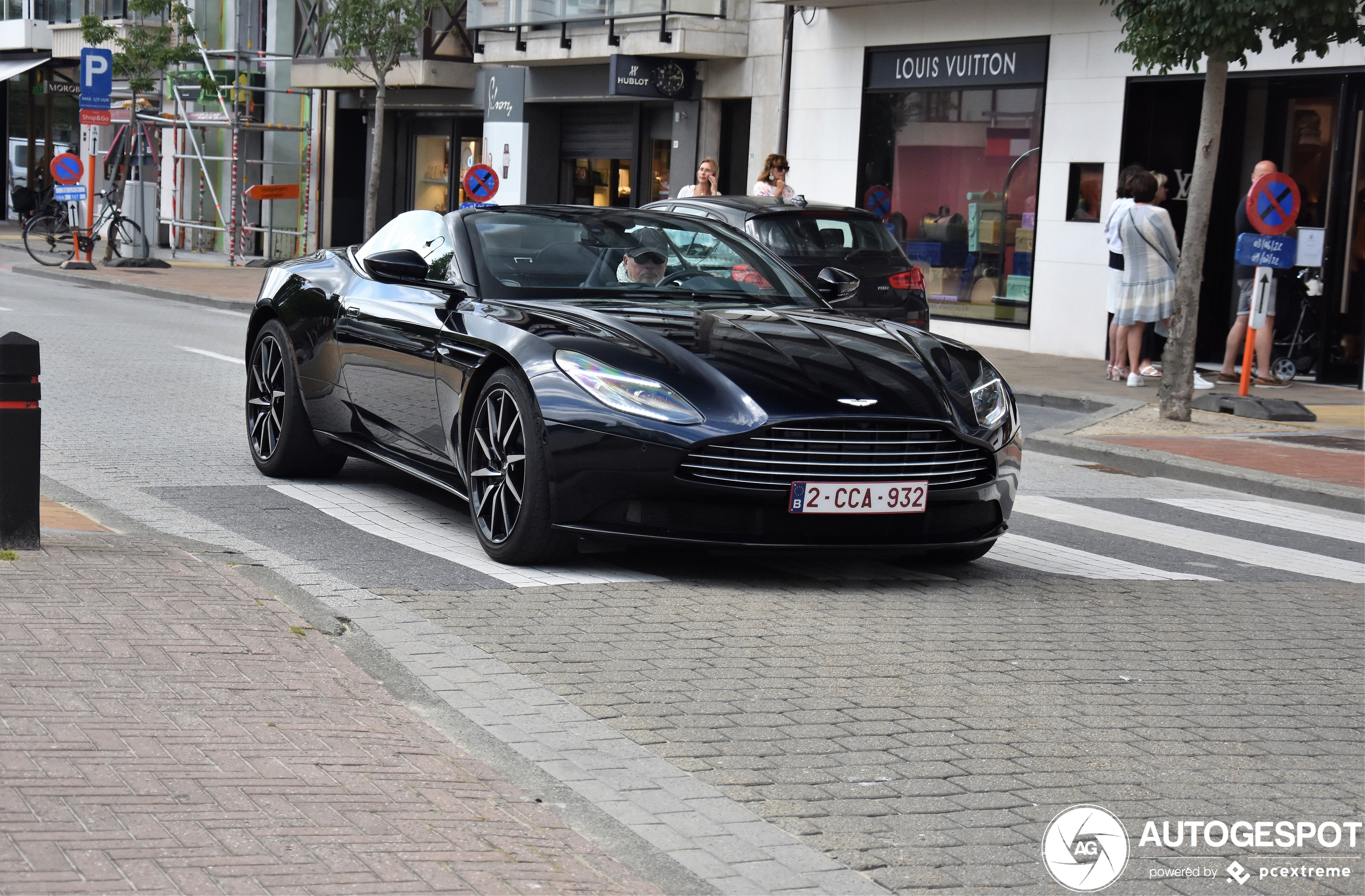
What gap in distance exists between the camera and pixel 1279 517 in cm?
996

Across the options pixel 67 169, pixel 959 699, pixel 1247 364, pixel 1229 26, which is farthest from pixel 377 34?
pixel 959 699

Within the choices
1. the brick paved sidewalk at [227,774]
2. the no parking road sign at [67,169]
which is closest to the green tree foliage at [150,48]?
the no parking road sign at [67,169]

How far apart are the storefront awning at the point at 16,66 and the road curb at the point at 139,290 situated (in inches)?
838

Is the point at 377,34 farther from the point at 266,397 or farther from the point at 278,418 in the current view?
the point at 278,418

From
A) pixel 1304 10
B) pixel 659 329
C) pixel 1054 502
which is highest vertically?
pixel 1304 10

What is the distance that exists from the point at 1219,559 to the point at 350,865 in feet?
18.4

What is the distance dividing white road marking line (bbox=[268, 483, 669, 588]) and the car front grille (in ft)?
2.13

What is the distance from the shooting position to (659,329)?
6586 mm

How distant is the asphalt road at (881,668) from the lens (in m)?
4.02

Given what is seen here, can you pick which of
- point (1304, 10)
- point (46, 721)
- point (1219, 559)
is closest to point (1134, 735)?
point (46, 721)

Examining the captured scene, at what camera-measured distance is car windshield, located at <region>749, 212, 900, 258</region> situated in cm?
1370

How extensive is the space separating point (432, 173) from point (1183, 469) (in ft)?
79.6

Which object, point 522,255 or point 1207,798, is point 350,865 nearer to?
point 1207,798

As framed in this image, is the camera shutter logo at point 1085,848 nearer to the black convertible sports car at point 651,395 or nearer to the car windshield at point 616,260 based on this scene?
the black convertible sports car at point 651,395
